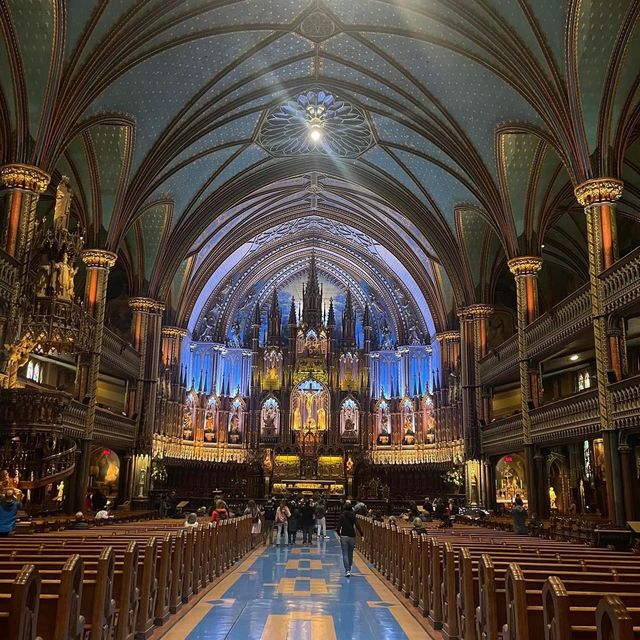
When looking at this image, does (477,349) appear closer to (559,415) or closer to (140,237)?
(559,415)

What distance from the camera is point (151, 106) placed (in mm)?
21719

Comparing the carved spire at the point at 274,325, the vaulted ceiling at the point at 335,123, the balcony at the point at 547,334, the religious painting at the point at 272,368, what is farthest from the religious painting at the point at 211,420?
the balcony at the point at 547,334

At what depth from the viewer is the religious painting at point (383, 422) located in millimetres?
37438

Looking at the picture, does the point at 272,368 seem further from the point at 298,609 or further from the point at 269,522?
the point at 298,609

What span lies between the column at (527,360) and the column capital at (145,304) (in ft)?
48.6

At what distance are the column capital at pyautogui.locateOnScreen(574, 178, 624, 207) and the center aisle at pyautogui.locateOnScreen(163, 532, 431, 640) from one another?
1127cm

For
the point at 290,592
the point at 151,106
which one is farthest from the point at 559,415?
the point at 151,106

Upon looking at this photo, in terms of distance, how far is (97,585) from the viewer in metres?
5.48

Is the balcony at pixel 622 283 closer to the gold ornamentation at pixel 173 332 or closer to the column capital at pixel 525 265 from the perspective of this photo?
the column capital at pixel 525 265

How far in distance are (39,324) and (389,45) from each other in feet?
44.3

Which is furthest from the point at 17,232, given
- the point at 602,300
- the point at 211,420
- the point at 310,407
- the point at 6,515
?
the point at 310,407

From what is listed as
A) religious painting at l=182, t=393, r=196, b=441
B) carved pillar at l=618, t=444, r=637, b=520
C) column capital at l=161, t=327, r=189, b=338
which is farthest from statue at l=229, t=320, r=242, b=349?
carved pillar at l=618, t=444, r=637, b=520

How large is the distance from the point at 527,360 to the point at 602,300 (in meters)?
5.82

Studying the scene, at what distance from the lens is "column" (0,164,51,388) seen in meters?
15.8
